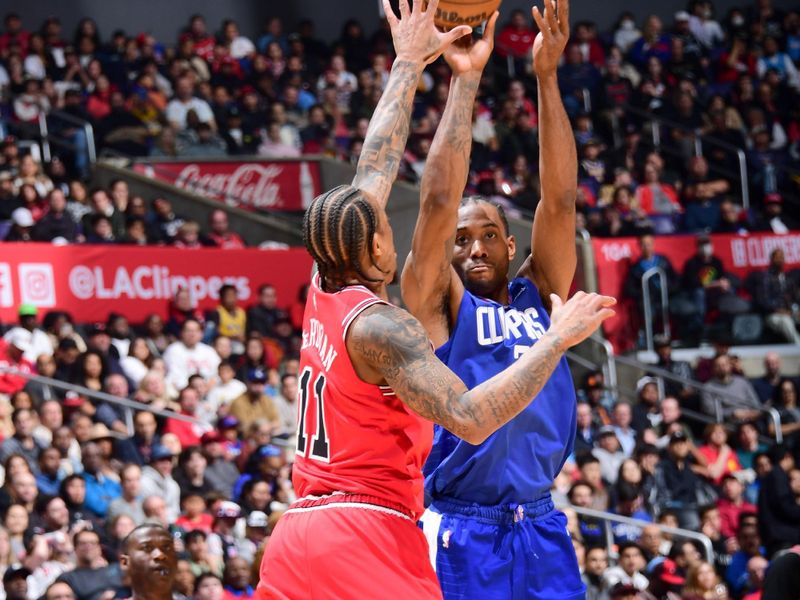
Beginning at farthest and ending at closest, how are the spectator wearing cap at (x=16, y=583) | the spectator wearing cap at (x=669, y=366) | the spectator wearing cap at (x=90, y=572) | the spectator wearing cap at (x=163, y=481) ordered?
the spectator wearing cap at (x=669, y=366) → the spectator wearing cap at (x=163, y=481) → the spectator wearing cap at (x=90, y=572) → the spectator wearing cap at (x=16, y=583)

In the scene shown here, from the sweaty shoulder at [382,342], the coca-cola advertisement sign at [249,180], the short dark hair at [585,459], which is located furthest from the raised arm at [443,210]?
the coca-cola advertisement sign at [249,180]

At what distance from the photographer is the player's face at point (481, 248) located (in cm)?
461

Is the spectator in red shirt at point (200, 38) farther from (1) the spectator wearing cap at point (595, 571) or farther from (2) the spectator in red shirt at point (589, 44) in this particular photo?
(1) the spectator wearing cap at point (595, 571)

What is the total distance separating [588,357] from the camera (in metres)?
14.5

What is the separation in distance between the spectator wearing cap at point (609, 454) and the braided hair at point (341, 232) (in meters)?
8.46

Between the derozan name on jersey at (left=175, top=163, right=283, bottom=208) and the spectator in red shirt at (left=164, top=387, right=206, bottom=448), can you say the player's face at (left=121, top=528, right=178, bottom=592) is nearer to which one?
the spectator in red shirt at (left=164, top=387, right=206, bottom=448)

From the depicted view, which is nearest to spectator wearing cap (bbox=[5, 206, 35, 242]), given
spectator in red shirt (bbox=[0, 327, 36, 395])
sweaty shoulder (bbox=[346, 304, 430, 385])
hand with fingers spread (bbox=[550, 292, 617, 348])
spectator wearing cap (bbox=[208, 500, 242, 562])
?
spectator in red shirt (bbox=[0, 327, 36, 395])

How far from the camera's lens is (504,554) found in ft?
14.3

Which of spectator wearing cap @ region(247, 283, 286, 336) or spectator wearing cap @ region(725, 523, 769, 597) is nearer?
spectator wearing cap @ region(725, 523, 769, 597)

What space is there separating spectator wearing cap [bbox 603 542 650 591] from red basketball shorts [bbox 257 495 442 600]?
248 inches

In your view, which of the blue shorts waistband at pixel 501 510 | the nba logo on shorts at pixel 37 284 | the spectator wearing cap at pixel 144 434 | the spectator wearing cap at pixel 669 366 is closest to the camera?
the blue shorts waistband at pixel 501 510

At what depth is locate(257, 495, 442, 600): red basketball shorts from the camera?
11.9ft

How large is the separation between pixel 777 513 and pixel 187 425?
16.6 ft

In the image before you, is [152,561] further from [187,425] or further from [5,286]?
[5,286]
